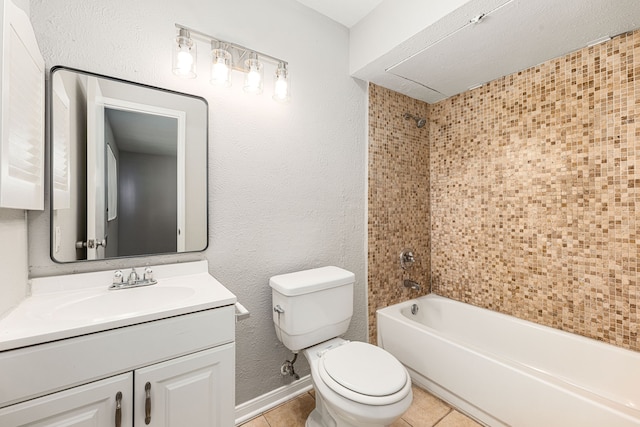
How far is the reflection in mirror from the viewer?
1.14 m

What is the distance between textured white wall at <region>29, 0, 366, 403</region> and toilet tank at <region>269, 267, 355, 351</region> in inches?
5.6

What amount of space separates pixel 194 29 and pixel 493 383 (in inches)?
95.7

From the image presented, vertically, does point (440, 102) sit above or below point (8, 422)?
above

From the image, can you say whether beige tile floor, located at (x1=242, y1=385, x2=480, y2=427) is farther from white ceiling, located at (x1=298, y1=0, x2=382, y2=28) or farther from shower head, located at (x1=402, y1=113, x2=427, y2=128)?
white ceiling, located at (x1=298, y1=0, x2=382, y2=28)

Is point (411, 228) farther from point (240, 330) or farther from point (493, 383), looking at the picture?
point (240, 330)

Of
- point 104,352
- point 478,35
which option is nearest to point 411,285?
point 478,35

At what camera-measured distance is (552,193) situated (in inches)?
67.9

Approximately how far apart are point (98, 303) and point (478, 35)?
2.24 m

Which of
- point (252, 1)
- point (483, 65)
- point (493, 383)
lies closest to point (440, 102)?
point (483, 65)


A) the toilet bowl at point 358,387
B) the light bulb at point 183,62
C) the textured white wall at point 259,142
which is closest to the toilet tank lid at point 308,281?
the textured white wall at point 259,142

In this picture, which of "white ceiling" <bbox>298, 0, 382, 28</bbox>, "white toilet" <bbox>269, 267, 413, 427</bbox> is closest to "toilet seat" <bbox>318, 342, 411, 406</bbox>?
"white toilet" <bbox>269, 267, 413, 427</bbox>

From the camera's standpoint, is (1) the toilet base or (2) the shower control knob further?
(2) the shower control knob

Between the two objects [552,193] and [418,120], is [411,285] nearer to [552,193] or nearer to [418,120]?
[552,193]

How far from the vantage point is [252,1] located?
1.56 m
